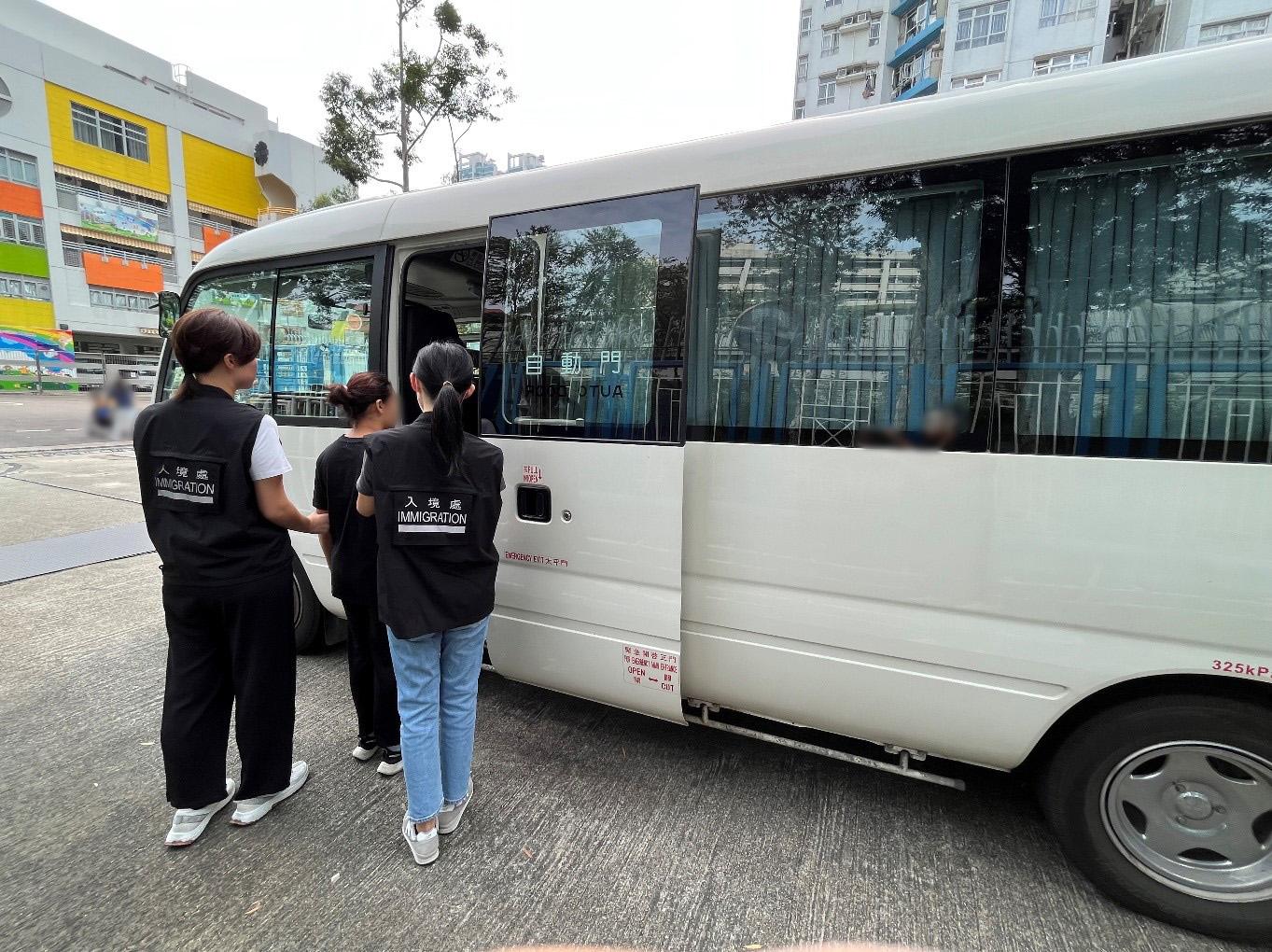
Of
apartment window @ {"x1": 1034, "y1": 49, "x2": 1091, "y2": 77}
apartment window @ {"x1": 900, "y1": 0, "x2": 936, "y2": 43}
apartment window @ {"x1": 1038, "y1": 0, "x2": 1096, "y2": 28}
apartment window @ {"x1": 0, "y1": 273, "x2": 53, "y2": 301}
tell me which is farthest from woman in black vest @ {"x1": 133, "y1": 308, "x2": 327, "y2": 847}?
apartment window @ {"x1": 0, "y1": 273, "x2": 53, "y2": 301}

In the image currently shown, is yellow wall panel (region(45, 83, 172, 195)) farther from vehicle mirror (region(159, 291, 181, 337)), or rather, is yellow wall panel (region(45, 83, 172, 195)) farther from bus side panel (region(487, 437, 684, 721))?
bus side panel (region(487, 437, 684, 721))

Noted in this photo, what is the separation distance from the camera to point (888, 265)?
81.3 inches

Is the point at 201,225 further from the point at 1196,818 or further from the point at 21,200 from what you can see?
the point at 1196,818

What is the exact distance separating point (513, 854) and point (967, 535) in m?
1.94

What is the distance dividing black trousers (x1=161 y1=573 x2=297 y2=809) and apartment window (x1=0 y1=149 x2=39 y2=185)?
43.6 metres

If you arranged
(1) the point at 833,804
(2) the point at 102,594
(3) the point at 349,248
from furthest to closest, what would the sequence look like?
(2) the point at 102,594 → (3) the point at 349,248 → (1) the point at 833,804

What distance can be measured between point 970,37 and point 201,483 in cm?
3301

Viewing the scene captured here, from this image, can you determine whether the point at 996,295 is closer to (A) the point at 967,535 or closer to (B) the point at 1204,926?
(A) the point at 967,535

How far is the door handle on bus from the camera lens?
8.54 ft

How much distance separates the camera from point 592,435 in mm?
2492

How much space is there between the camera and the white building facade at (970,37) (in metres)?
19.2

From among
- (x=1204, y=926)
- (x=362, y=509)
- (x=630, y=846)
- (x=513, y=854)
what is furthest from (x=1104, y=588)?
(x=362, y=509)

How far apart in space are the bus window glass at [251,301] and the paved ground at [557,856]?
1768 millimetres

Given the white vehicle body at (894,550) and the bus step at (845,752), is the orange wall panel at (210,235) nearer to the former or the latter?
the white vehicle body at (894,550)
